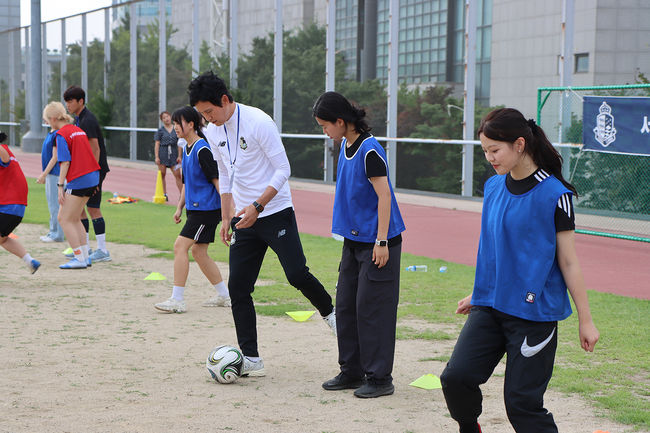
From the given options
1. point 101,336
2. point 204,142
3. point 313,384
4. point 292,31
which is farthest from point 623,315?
point 292,31

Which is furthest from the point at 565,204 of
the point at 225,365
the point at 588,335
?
the point at 225,365

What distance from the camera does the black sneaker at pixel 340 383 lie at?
5695 millimetres

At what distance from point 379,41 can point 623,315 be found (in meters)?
16.7

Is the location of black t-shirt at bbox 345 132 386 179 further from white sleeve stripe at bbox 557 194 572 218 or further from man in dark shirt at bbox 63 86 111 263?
man in dark shirt at bbox 63 86 111 263

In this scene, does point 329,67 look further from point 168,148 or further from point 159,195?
point 168,148

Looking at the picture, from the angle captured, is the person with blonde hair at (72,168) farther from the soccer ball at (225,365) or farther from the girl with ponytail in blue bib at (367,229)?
the girl with ponytail in blue bib at (367,229)

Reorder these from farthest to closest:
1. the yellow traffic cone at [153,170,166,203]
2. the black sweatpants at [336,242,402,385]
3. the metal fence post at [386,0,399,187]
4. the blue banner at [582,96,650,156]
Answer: the metal fence post at [386,0,399,187] < the yellow traffic cone at [153,170,166,203] < the blue banner at [582,96,650,156] < the black sweatpants at [336,242,402,385]

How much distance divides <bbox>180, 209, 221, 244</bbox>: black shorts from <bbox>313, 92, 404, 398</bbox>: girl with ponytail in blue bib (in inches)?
108

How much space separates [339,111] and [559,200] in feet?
6.38

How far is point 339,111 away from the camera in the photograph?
539 cm

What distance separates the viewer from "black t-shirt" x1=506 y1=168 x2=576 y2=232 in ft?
12.3

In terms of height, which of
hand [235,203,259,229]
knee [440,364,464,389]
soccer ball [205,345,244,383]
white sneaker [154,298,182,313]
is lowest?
white sneaker [154,298,182,313]

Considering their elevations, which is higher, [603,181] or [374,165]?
[374,165]

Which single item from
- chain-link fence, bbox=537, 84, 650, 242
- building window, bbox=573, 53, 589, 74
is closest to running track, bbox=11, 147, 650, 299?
chain-link fence, bbox=537, 84, 650, 242
